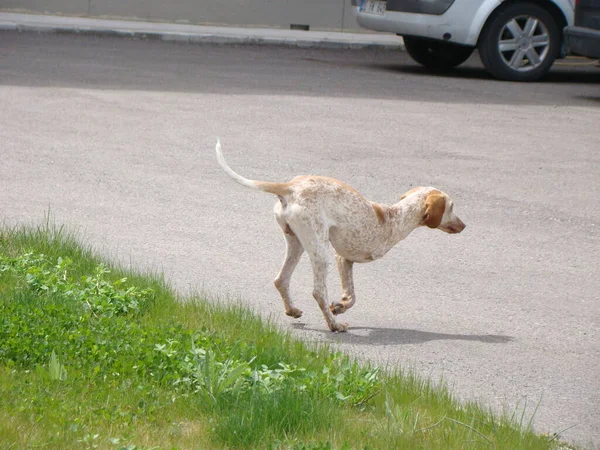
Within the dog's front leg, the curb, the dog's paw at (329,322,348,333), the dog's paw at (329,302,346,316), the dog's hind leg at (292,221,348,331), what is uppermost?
the dog's hind leg at (292,221,348,331)

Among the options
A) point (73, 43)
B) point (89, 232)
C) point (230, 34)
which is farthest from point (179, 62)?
point (89, 232)

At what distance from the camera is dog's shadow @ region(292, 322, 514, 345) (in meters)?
5.56

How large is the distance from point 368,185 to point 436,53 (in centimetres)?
849

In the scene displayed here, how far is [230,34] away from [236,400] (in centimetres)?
1593

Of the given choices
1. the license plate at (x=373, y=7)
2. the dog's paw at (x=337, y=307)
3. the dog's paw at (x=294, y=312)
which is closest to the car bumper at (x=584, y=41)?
the license plate at (x=373, y=7)

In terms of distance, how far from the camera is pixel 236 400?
4.20 meters

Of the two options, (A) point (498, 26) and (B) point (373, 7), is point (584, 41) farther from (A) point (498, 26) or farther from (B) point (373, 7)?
(B) point (373, 7)

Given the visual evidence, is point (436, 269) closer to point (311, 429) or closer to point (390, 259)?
point (390, 259)

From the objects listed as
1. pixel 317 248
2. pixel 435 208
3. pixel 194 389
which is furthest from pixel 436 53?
pixel 194 389

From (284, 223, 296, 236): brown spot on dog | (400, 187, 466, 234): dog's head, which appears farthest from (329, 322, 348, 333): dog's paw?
(400, 187, 466, 234): dog's head

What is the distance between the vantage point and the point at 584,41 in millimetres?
13805

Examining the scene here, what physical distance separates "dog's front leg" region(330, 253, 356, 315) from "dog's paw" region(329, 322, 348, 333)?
0.14 meters

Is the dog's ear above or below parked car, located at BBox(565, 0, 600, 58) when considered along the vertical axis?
below

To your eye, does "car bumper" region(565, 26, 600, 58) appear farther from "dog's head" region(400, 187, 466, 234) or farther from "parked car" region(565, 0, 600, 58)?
"dog's head" region(400, 187, 466, 234)
